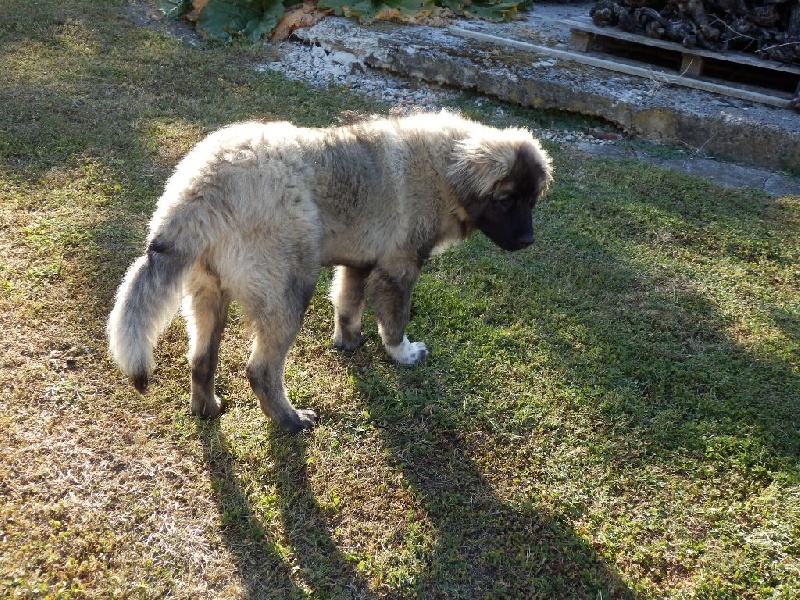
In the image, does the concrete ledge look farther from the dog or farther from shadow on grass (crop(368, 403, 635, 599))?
shadow on grass (crop(368, 403, 635, 599))

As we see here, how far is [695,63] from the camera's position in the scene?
25.1ft

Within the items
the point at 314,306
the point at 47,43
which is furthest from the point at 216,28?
the point at 314,306

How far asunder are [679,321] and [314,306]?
9.00 feet

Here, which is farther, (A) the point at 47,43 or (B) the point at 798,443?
(A) the point at 47,43

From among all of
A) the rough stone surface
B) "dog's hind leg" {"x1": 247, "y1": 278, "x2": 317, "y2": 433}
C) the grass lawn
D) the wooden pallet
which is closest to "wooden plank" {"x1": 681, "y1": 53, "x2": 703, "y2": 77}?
the wooden pallet

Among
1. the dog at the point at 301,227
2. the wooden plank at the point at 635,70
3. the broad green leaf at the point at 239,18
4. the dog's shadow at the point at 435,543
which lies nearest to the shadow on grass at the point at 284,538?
the dog's shadow at the point at 435,543

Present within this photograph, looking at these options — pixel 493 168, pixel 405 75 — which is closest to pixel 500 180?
pixel 493 168

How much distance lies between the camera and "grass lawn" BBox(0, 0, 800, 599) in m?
3.11

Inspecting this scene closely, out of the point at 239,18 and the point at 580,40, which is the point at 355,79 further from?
the point at 580,40

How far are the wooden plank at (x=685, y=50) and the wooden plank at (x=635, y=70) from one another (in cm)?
27

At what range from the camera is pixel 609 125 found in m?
7.62

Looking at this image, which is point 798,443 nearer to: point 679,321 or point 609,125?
point 679,321

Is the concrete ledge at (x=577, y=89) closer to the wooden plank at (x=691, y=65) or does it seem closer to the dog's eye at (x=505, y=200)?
the wooden plank at (x=691, y=65)

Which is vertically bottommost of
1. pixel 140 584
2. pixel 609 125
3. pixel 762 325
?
pixel 140 584
